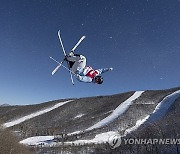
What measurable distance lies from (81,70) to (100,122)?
5506cm

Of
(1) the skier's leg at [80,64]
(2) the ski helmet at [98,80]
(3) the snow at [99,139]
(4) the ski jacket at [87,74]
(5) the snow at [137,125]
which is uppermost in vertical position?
(1) the skier's leg at [80,64]

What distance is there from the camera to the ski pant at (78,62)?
23938mm

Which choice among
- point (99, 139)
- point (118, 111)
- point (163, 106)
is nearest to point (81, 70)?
point (99, 139)

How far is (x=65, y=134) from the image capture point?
224 ft

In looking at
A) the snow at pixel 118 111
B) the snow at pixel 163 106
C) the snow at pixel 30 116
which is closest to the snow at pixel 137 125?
the snow at pixel 163 106

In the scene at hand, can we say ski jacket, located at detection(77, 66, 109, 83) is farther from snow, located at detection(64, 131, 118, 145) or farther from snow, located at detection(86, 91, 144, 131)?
snow, located at detection(86, 91, 144, 131)

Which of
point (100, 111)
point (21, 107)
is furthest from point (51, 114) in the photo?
point (21, 107)

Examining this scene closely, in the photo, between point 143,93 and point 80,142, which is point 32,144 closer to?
point 80,142

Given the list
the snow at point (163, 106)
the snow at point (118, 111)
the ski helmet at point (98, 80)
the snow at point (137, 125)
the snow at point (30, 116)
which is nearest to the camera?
the ski helmet at point (98, 80)

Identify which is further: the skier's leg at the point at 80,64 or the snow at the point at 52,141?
the snow at the point at 52,141

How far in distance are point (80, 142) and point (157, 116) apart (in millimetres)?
25710

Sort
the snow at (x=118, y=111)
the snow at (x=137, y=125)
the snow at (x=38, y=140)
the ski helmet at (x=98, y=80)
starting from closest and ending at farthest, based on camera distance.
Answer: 1. the ski helmet at (x=98, y=80)
2. the snow at (x=38, y=140)
3. the snow at (x=137, y=125)
4. the snow at (x=118, y=111)

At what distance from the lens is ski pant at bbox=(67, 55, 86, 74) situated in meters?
23.9

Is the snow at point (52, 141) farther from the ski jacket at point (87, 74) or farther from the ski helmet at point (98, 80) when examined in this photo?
the ski helmet at point (98, 80)
